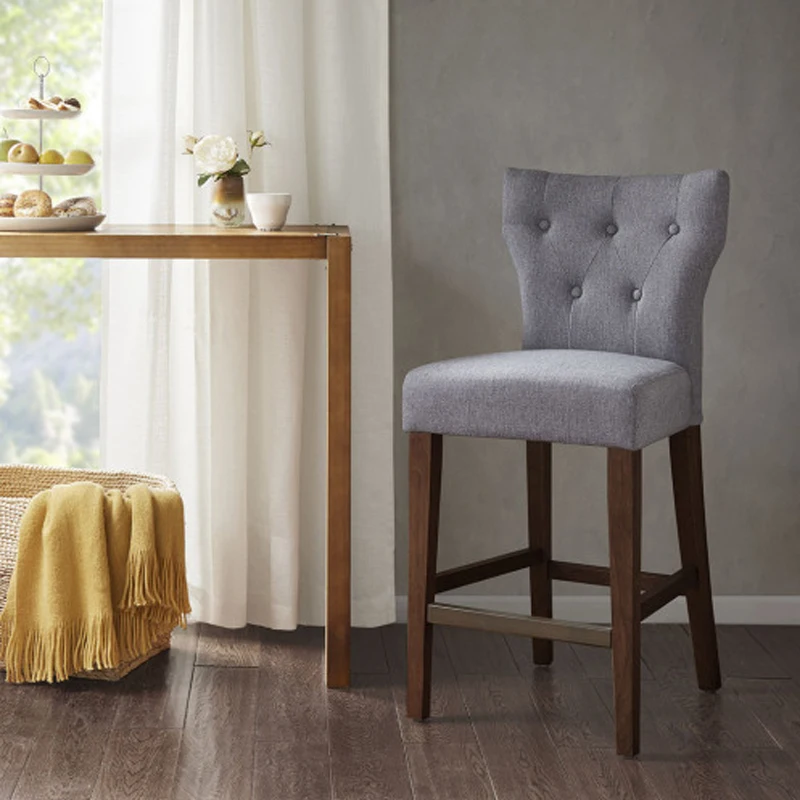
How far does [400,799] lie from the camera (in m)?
2.14

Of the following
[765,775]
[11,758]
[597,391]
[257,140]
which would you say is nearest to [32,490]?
[11,758]

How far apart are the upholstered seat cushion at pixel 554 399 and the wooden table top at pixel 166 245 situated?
0.34m

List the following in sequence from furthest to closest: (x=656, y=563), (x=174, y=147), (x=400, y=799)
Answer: (x=656, y=563) < (x=174, y=147) < (x=400, y=799)

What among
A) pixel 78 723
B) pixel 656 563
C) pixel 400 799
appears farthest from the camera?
pixel 656 563

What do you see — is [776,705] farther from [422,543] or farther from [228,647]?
[228,647]

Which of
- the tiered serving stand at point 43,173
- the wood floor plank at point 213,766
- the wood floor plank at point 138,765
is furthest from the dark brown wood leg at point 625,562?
the tiered serving stand at point 43,173

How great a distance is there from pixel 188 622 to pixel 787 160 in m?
1.64

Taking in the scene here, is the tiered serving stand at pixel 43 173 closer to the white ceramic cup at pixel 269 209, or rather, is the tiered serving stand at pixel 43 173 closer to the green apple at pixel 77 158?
the green apple at pixel 77 158

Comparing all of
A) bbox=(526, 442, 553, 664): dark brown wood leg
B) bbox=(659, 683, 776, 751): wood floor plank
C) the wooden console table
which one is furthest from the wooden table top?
bbox=(659, 683, 776, 751): wood floor plank

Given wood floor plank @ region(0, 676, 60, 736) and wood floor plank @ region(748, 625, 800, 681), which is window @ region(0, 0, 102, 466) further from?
wood floor plank @ region(748, 625, 800, 681)

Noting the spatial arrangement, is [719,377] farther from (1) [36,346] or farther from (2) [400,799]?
(1) [36,346]

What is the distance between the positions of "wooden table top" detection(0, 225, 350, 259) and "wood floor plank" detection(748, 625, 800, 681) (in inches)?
49.5

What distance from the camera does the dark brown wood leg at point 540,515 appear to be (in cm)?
271

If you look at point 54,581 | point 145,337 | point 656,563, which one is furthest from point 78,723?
point 656,563
